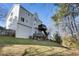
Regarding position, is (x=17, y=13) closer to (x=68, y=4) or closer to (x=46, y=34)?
(x=46, y=34)

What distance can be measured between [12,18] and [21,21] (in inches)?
3.3

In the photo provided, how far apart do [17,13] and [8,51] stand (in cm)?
35

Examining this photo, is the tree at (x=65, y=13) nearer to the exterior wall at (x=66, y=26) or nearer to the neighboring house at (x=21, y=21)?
the exterior wall at (x=66, y=26)

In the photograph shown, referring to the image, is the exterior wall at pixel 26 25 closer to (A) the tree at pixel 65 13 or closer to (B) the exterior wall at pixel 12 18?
(B) the exterior wall at pixel 12 18

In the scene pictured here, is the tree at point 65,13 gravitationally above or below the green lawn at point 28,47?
above

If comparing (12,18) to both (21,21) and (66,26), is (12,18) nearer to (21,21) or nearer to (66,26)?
(21,21)

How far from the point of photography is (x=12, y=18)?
2.00 metres

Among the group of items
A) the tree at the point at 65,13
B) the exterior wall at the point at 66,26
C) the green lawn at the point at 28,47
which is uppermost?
the tree at the point at 65,13

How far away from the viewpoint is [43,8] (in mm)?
1990

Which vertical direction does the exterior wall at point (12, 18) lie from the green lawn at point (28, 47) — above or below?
above

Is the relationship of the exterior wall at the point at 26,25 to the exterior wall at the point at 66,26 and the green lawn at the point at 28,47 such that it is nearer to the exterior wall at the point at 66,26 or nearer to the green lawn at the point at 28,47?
the green lawn at the point at 28,47

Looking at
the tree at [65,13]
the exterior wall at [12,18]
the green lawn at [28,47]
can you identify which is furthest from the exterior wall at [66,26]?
the exterior wall at [12,18]

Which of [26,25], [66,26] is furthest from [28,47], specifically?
[66,26]

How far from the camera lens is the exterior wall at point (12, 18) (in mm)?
1981
